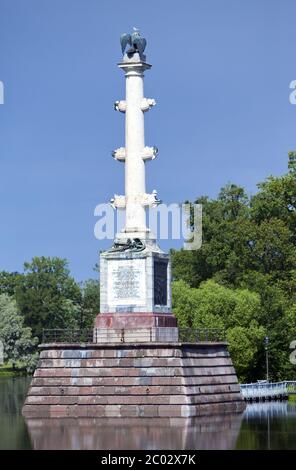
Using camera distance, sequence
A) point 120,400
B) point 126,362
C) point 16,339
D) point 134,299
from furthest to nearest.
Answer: point 16,339 < point 134,299 < point 126,362 < point 120,400

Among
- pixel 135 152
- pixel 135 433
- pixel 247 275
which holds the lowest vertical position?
pixel 135 433

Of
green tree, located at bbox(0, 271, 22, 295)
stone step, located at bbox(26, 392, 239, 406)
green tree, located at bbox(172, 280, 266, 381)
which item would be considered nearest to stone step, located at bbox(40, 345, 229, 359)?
stone step, located at bbox(26, 392, 239, 406)

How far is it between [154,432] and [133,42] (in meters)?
20.4

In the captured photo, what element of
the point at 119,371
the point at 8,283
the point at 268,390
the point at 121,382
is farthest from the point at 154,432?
the point at 8,283

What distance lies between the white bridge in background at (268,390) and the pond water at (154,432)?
10054 mm

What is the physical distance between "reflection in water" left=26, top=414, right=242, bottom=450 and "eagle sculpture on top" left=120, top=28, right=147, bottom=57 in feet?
57.6

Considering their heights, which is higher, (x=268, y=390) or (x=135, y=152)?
(x=135, y=152)

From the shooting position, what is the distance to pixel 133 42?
73.6m

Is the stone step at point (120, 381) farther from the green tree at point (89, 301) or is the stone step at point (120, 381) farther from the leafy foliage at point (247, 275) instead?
the green tree at point (89, 301)

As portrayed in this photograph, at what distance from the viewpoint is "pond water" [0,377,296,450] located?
57.7 meters
